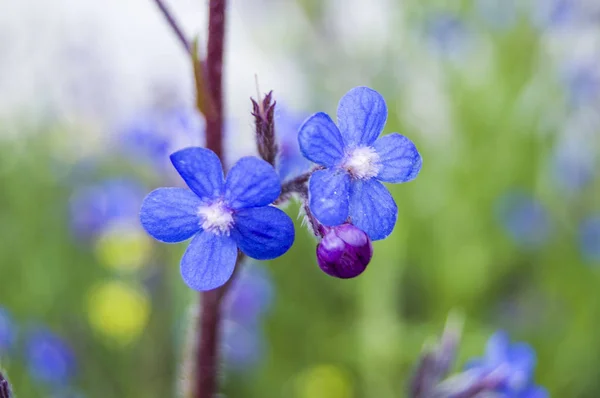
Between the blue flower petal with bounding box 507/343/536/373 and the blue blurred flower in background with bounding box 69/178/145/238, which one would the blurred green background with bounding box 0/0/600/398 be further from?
the blue flower petal with bounding box 507/343/536/373

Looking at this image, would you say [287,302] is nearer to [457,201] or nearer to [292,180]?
[457,201]

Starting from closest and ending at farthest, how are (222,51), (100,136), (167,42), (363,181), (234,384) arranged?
(363,181)
(222,51)
(234,384)
(100,136)
(167,42)

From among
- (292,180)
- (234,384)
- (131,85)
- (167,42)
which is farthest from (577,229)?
(167,42)

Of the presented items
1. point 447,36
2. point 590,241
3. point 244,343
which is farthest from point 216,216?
point 447,36

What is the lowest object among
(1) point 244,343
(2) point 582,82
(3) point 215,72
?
(3) point 215,72

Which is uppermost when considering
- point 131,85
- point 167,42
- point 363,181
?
point 167,42

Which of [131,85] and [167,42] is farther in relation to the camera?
[167,42]

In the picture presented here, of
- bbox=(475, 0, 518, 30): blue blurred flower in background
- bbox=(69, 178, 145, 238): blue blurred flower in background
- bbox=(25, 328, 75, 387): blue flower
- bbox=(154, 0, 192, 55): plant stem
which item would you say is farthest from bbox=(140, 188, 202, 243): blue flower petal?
bbox=(475, 0, 518, 30): blue blurred flower in background

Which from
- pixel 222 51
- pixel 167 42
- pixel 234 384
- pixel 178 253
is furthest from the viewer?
pixel 167 42

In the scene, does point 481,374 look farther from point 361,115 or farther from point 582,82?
point 582,82
